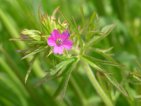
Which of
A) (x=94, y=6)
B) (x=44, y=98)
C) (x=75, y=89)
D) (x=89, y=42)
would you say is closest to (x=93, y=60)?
(x=89, y=42)

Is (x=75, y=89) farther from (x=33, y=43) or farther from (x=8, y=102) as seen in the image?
(x=33, y=43)

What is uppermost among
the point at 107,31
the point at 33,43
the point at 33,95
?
the point at 33,43

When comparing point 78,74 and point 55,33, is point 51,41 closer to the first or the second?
point 55,33

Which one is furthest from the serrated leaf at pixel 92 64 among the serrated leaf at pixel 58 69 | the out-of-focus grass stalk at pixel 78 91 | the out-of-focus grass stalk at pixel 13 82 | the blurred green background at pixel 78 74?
the out-of-focus grass stalk at pixel 13 82

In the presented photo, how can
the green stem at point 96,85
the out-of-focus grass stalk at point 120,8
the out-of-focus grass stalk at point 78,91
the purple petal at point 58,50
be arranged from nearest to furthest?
1. the purple petal at point 58,50
2. the green stem at point 96,85
3. the out-of-focus grass stalk at point 78,91
4. the out-of-focus grass stalk at point 120,8

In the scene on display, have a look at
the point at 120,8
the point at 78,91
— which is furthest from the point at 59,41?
the point at 120,8

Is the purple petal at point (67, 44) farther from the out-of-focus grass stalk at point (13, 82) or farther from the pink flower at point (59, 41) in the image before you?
the out-of-focus grass stalk at point (13, 82)

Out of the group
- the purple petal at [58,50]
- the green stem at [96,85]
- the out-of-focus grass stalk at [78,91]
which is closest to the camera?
the purple petal at [58,50]
